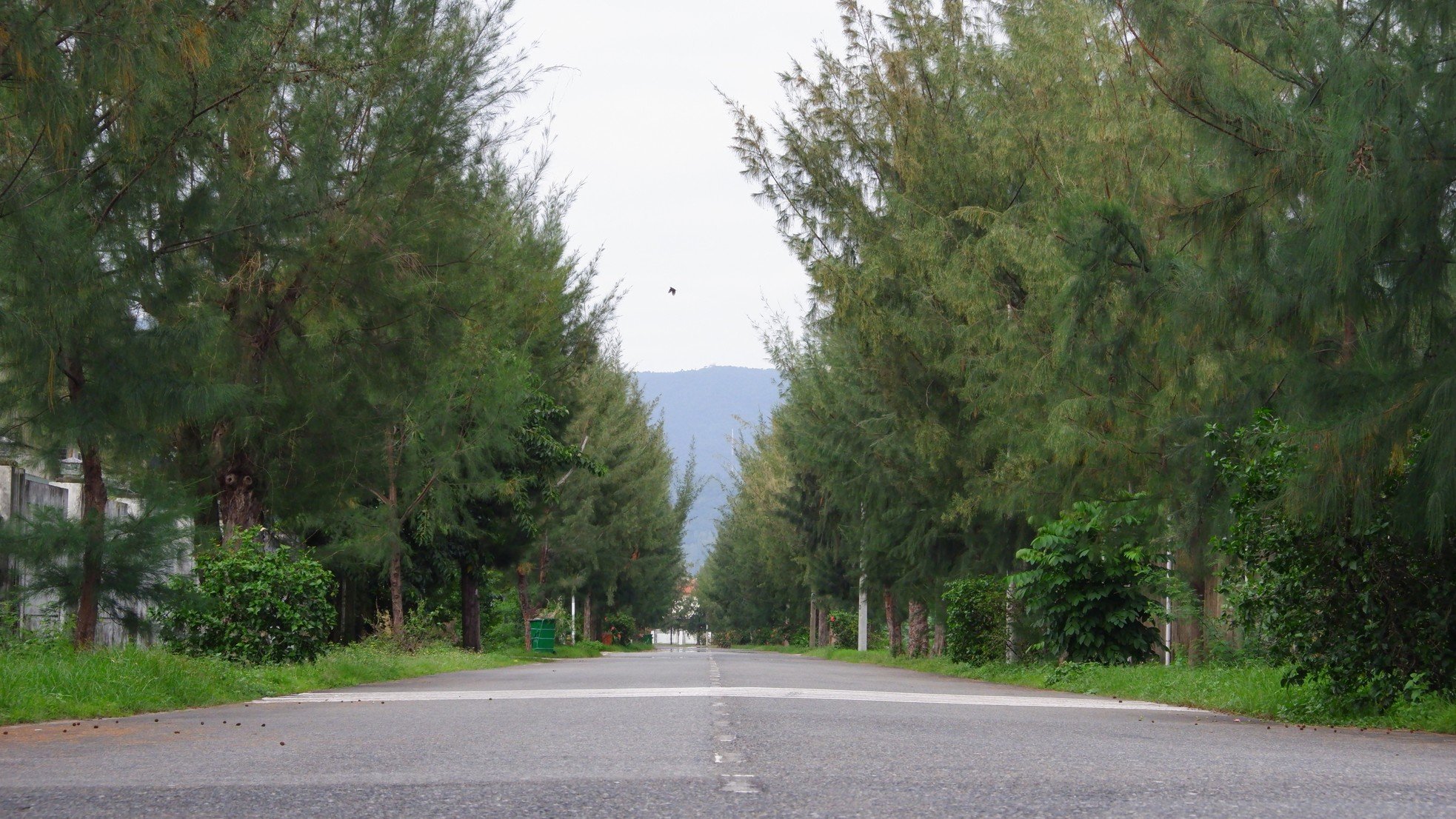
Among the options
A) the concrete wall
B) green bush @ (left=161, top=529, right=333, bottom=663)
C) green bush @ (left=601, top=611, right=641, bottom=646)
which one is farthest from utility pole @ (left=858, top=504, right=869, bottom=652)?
green bush @ (left=601, top=611, right=641, bottom=646)

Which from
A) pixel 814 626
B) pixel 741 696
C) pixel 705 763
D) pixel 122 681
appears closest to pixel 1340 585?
pixel 741 696

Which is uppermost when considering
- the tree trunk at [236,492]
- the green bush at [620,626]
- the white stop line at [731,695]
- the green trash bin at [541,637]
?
the tree trunk at [236,492]

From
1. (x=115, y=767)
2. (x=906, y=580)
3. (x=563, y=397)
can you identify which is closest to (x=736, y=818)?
(x=115, y=767)

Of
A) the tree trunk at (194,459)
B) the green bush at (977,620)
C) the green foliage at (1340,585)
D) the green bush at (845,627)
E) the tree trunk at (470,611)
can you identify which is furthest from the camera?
the green bush at (845,627)

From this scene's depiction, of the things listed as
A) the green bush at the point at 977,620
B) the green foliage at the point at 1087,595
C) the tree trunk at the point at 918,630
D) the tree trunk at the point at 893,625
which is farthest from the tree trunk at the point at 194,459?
the tree trunk at the point at 893,625

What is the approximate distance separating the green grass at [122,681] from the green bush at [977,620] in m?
10.8

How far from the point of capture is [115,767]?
6113 millimetres

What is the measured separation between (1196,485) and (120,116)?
1026 cm

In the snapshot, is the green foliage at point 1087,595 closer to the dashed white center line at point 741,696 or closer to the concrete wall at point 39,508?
the dashed white center line at point 741,696

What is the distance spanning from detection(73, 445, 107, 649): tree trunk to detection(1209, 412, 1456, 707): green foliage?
30.2 ft

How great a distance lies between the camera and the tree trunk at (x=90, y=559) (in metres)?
11.8

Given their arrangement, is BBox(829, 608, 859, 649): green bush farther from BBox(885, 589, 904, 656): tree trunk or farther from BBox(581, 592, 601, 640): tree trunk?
BBox(885, 589, 904, 656): tree trunk

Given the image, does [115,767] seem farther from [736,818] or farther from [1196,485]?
[1196,485]

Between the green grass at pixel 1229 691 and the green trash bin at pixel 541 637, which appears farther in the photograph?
the green trash bin at pixel 541 637
